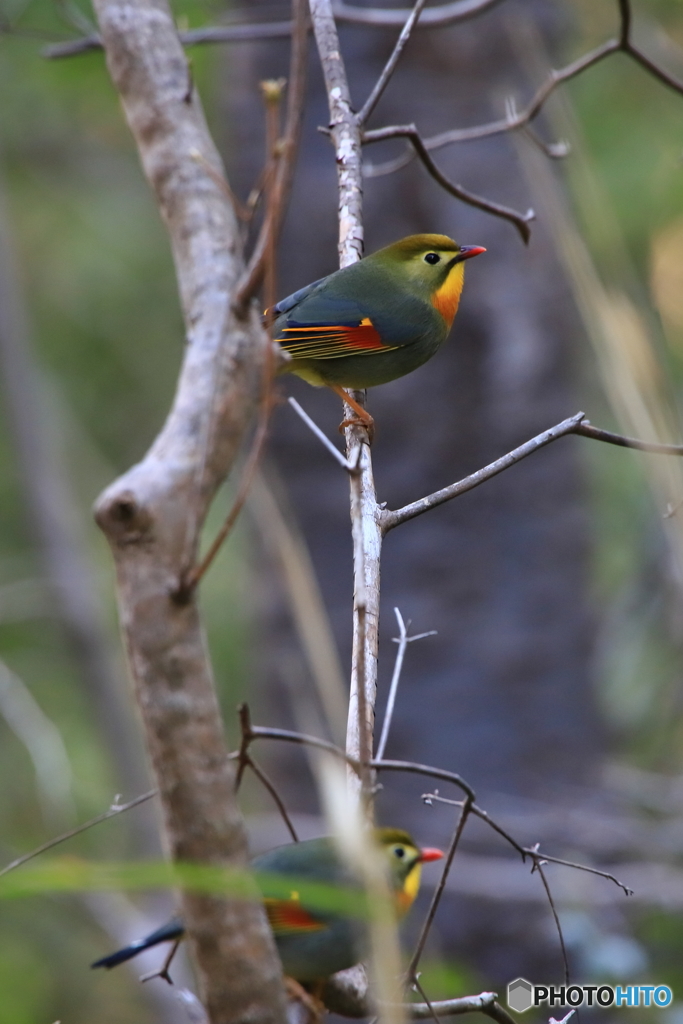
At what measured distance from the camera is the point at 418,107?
5516mm

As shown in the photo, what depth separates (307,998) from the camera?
5.85 feet

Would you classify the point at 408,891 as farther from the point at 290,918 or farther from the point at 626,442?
the point at 626,442

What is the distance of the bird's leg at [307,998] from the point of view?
5.77ft

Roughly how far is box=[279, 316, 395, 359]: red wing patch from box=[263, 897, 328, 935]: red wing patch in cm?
216

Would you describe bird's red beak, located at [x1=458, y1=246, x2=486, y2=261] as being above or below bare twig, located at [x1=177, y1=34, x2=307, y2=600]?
above

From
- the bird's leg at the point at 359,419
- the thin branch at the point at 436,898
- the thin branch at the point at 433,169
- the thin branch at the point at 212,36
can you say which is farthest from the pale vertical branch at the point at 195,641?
the thin branch at the point at 212,36

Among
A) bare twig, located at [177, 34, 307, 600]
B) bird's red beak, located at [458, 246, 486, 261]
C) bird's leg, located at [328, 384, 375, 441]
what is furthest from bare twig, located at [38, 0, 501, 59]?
bare twig, located at [177, 34, 307, 600]

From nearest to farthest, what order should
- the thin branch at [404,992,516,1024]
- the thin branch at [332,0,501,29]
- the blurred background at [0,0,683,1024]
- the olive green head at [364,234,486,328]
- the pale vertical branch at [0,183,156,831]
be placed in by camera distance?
the thin branch at [404,992,516,1024] → the thin branch at [332,0,501,29] → the olive green head at [364,234,486,328] → the blurred background at [0,0,683,1024] → the pale vertical branch at [0,183,156,831]

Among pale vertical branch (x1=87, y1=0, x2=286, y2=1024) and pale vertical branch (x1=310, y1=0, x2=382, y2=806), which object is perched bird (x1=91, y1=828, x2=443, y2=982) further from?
pale vertical branch (x1=87, y1=0, x2=286, y2=1024)

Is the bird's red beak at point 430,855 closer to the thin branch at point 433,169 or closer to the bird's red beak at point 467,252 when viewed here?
the thin branch at point 433,169

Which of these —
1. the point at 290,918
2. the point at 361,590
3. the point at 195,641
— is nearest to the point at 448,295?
the point at 361,590

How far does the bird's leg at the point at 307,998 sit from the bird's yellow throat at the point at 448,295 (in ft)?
9.16

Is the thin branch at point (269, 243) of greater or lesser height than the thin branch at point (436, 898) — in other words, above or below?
above

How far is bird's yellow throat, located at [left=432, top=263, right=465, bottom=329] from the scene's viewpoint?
4.10 metres
